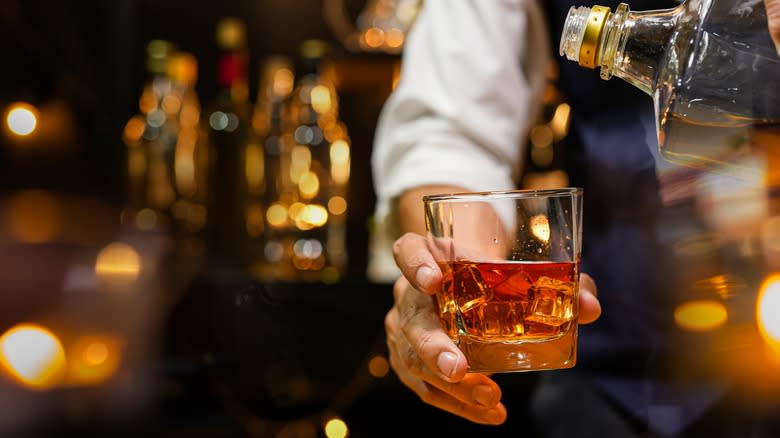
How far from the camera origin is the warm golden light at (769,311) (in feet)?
2.48

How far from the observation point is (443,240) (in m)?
0.49

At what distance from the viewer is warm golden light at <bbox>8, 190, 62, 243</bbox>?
4.22 feet

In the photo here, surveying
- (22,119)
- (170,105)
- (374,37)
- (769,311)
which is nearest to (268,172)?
→ (170,105)

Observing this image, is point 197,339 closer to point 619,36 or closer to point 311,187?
point 311,187

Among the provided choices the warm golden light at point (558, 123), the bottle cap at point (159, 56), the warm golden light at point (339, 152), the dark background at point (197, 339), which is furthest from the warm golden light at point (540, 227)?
the bottle cap at point (159, 56)

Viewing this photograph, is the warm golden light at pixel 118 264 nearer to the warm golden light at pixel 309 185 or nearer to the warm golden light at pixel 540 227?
the warm golden light at pixel 309 185

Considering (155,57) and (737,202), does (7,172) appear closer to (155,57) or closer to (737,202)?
(155,57)

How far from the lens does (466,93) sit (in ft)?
3.26

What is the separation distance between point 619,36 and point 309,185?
112 cm

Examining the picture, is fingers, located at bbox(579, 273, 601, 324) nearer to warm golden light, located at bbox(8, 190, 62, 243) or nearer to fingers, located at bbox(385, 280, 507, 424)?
fingers, located at bbox(385, 280, 507, 424)

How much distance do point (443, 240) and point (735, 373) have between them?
442 millimetres

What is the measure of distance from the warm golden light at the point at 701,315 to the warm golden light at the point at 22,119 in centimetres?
104

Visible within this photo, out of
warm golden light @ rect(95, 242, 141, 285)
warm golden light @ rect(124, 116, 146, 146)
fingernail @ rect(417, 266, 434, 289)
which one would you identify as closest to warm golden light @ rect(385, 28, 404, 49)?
warm golden light @ rect(124, 116, 146, 146)

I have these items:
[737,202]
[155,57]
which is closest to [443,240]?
[737,202]
